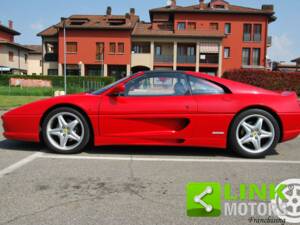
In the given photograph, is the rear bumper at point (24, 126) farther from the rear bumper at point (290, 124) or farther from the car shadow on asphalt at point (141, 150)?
the rear bumper at point (290, 124)

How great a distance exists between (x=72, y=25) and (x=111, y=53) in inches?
253

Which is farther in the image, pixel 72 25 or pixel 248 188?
pixel 72 25

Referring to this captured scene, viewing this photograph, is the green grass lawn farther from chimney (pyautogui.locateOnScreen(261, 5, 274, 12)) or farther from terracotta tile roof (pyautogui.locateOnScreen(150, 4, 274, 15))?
chimney (pyautogui.locateOnScreen(261, 5, 274, 12))

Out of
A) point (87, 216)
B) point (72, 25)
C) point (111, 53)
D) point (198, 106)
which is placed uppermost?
point (72, 25)

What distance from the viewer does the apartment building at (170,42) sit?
3703 centimetres

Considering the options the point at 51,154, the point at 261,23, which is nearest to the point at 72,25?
the point at 261,23

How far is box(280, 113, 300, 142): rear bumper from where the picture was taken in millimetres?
4383

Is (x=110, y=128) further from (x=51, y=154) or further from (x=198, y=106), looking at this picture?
(x=198, y=106)

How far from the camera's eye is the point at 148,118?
4.35 m

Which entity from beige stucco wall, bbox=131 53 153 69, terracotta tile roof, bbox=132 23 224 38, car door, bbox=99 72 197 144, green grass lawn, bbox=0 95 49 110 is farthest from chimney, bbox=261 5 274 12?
car door, bbox=99 72 197 144

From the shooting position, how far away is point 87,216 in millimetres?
2475

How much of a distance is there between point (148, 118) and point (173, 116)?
379 millimetres

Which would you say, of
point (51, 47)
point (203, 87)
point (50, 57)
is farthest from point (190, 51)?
point (203, 87)

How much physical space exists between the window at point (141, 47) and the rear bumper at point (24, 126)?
34764 millimetres
